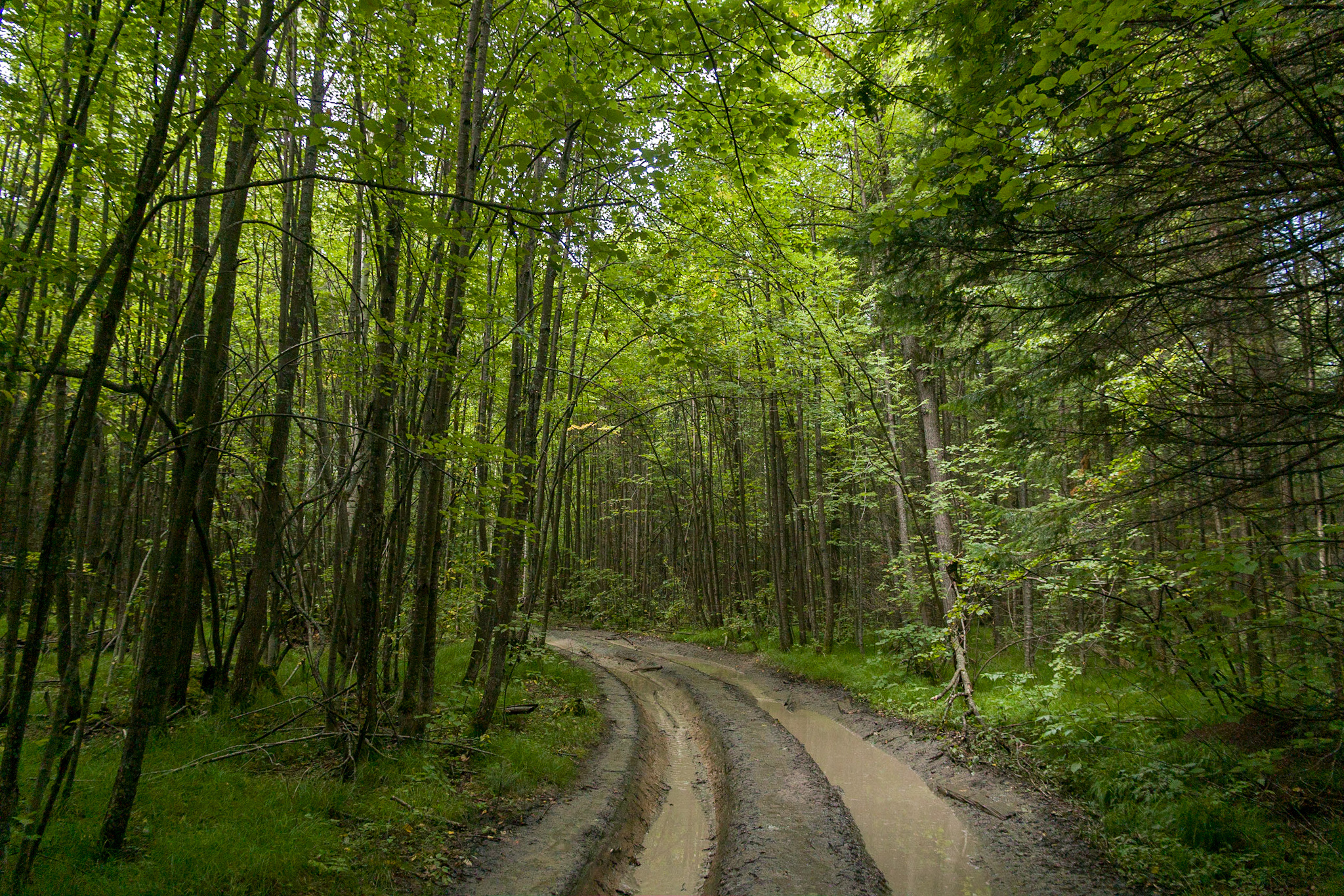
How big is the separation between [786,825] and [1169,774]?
3370 millimetres

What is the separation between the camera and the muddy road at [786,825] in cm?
442

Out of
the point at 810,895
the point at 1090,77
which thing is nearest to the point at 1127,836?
the point at 810,895

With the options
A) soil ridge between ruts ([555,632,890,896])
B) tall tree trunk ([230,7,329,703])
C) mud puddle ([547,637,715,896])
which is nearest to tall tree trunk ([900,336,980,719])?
soil ridge between ruts ([555,632,890,896])

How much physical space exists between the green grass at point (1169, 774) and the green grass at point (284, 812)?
16.1ft

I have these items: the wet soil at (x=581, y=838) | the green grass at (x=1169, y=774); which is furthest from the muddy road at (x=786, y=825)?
the green grass at (x=1169, y=774)

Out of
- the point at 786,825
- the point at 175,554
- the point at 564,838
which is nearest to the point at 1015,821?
the point at 786,825

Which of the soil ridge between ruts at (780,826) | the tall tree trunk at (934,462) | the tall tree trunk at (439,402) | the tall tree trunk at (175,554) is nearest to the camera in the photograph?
the tall tree trunk at (175,554)

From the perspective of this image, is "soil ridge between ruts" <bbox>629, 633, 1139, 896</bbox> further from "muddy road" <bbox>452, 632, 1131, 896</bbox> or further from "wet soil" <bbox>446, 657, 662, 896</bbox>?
"wet soil" <bbox>446, 657, 662, 896</bbox>

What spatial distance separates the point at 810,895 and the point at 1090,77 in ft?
20.0

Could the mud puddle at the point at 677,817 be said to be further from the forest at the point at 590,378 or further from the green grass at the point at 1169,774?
the green grass at the point at 1169,774

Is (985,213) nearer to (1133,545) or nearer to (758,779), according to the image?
(1133,545)

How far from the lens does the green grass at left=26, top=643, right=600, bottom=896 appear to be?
3516 millimetres

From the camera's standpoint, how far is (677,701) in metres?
10.1

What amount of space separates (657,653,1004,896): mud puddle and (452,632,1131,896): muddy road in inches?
0.7
